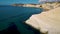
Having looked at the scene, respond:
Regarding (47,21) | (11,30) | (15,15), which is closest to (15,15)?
(15,15)

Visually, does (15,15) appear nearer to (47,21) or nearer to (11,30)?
(11,30)

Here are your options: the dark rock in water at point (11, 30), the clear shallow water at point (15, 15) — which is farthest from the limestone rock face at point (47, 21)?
the dark rock in water at point (11, 30)

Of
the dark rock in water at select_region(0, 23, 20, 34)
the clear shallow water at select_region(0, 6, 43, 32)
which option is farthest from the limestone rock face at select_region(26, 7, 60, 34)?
the dark rock in water at select_region(0, 23, 20, 34)

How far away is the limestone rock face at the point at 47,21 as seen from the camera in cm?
225

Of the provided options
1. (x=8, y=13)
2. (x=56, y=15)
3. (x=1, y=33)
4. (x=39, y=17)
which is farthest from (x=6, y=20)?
(x=56, y=15)

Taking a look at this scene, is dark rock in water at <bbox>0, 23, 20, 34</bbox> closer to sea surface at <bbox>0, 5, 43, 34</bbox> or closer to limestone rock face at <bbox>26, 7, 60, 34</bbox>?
sea surface at <bbox>0, 5, 43, 34</bbox>

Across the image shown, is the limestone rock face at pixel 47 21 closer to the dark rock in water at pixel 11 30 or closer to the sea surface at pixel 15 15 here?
the sea surface at pixel 15 15

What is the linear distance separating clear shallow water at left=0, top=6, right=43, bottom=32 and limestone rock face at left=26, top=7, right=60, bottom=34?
9 centimetres

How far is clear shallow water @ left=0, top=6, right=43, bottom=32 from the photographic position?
217 cm

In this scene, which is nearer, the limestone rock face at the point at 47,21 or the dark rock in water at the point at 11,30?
the dark rock in water at the point at 11,30

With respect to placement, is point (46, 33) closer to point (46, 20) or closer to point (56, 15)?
point (46, 20)

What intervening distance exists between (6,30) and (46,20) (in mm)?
747

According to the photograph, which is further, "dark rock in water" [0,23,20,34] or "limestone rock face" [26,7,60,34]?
"limestone rock face" [26,7,60,34]

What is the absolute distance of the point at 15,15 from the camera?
2311mm
